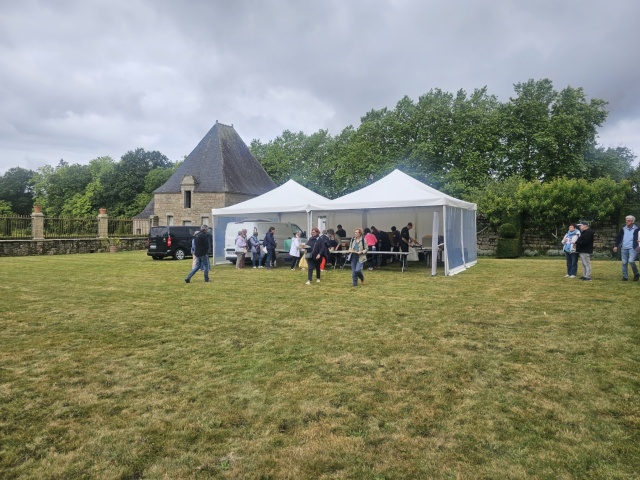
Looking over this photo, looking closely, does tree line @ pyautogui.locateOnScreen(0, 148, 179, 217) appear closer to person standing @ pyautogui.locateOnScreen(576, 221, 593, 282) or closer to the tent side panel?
the tent side panel

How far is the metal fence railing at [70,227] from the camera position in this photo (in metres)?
23.5

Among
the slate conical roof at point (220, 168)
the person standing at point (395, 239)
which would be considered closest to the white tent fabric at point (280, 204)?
the person standing at point (395, 239)

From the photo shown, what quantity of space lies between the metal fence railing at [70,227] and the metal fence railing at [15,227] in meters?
0.89

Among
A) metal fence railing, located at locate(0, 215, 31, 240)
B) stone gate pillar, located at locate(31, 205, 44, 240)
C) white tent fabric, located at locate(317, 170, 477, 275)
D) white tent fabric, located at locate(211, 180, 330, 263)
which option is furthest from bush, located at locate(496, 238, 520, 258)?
metal fence railing, located at locate(0, 215, 31, 240)

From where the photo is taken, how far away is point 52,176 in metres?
74.2

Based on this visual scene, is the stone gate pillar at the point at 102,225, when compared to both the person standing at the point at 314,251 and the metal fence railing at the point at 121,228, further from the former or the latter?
the person standing at the point at 314,251

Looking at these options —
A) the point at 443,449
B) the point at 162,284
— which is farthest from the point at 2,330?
the point at 443,449

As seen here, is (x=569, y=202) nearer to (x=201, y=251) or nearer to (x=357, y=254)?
(x=357, y=254)

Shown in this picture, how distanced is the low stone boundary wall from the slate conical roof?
13815 mm

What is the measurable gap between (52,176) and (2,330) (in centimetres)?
8056

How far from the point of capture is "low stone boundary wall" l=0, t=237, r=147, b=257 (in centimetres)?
2162

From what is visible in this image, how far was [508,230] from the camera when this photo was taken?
2198 centimetres

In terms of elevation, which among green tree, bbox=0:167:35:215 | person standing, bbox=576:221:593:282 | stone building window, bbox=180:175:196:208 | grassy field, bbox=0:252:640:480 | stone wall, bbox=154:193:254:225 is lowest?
grassy field, bbox=0:252:640:480

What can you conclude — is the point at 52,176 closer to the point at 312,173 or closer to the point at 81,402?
the point at 312,173
